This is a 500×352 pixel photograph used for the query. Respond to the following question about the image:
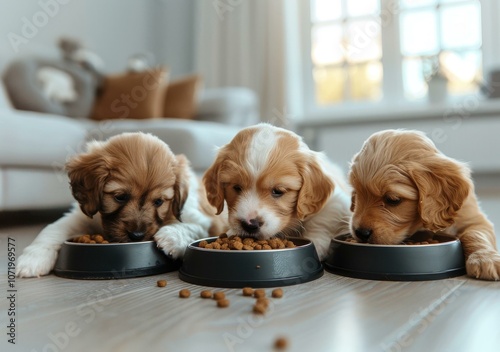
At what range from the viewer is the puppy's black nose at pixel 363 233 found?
7.32 feet

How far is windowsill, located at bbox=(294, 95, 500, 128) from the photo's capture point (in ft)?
23.5

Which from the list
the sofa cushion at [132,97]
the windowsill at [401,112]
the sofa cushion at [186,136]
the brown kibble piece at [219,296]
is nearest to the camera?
the brown kibble piece at [219,296]

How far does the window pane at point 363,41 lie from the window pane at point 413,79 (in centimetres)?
49

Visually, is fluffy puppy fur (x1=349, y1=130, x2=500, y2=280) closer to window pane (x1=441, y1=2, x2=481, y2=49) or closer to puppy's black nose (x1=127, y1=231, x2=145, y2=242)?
puppy's black nose (x1=127, y1=231, x2=145, y2=242)

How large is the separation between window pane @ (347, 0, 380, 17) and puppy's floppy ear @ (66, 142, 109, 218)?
664 cm

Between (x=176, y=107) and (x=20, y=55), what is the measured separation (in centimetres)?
193

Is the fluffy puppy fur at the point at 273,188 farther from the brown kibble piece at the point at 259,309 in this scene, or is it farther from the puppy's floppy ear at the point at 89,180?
the brown kibble piece at the point at 259,309

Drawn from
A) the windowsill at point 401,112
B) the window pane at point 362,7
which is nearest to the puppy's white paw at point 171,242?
the windowsill at point 401,112

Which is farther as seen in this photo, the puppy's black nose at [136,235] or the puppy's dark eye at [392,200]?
the puppy's black nose at [136,235]

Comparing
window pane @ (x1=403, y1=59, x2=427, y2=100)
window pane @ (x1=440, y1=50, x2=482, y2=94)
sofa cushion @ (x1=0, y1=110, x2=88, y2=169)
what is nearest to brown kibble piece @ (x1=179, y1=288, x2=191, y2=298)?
sofa cushion @ (x1=0, y1=110, x2=88, y2=169)

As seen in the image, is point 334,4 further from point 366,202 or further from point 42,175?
point 366,202

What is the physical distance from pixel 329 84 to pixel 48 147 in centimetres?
543

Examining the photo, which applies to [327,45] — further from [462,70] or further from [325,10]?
[462,70]

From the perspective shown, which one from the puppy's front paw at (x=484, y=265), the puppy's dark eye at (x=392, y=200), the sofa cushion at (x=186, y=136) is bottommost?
the puppy's front paw at (x=484, y=265)
